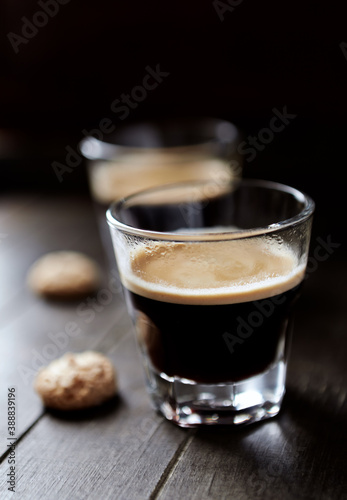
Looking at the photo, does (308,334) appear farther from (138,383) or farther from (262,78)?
(262,78)

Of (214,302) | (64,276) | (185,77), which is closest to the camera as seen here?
(214,302)

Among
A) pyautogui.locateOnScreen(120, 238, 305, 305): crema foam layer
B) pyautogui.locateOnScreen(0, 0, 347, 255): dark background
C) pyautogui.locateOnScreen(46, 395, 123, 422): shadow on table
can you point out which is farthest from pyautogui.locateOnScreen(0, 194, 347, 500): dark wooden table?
A: pyautogui.locateOnScreen(0, 0, 347, 255): dark background

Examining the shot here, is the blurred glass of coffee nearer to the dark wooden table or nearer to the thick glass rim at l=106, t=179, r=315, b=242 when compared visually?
the dark wooden table

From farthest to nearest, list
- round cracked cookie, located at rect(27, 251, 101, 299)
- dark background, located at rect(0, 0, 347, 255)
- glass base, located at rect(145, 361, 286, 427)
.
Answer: dark background, located at rect(0, 0, 347, 255)
round cracked cookie, located at rect(27, 251, 101, 299)
glass base, located at rect(145, 361, 286, 427)

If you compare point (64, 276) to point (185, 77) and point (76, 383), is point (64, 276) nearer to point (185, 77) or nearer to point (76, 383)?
point (76, 383)

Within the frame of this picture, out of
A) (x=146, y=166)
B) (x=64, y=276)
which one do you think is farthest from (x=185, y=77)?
→ (x=64, y=276)

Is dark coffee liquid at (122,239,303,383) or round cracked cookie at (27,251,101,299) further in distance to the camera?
Answer: round cracked cookie at (27,251,101,299)

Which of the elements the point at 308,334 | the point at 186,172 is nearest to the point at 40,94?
the point at 186,172
